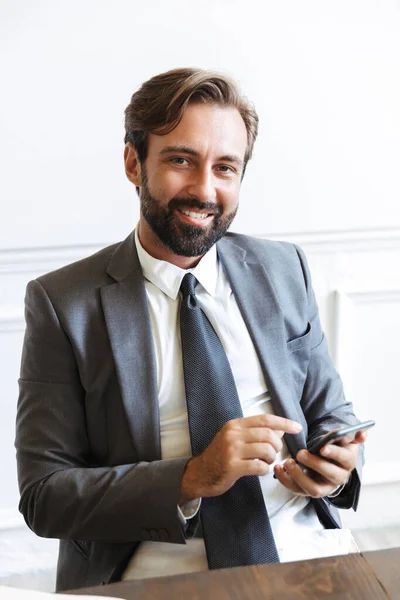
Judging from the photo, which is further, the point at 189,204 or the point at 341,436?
the point at 189,204

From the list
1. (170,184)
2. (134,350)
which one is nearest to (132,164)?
(170,184)

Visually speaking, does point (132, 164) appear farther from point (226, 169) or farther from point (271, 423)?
point (271, 423)

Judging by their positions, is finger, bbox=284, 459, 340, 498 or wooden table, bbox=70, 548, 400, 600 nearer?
wooden table, bbox=70, 548, 400, 600

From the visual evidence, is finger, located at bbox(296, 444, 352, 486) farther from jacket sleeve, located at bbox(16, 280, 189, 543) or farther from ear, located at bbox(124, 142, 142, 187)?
ear, located at bbox(124, 142, 142, 187)

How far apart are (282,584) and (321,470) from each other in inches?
13.3

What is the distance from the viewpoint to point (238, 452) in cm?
139

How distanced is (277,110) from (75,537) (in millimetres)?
1442

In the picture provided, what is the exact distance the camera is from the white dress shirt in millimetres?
1531

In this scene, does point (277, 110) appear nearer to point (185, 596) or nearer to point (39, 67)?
point (39, 67)

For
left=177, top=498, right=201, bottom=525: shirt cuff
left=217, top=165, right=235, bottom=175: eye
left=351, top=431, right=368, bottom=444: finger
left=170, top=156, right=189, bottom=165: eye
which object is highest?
left=170, top=156, right=189, bottom=165: eye

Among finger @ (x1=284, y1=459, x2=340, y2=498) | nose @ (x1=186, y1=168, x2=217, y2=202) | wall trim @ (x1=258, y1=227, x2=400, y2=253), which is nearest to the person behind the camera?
finger @ (x1=284, y1=459, x2=340, y2=498)

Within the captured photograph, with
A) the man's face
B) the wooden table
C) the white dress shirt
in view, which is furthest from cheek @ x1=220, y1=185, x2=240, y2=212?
the wooden table

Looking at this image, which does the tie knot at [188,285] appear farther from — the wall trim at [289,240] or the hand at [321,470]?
the wall trim at [289,240]

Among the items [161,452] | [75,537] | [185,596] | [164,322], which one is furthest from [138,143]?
[185,596]
